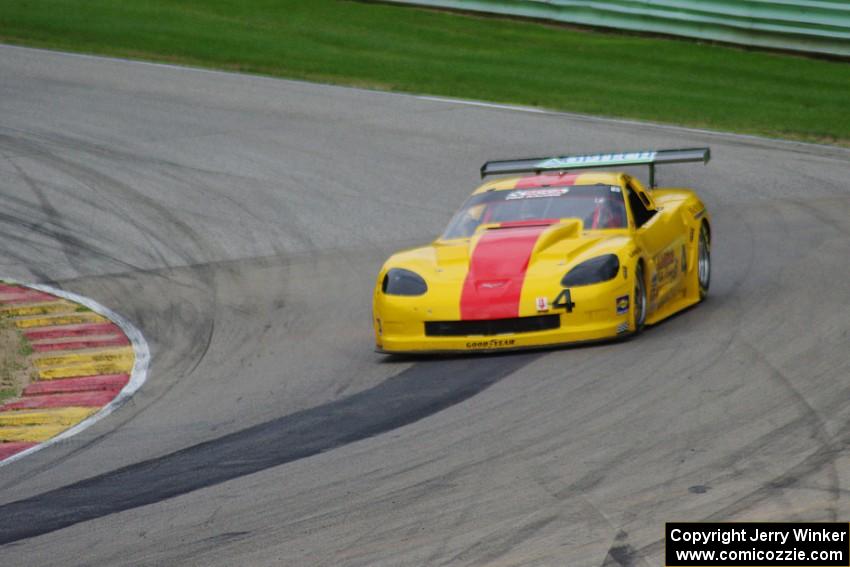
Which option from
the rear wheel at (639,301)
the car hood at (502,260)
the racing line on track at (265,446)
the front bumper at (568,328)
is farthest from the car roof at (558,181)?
the racing line on track at (265,446)

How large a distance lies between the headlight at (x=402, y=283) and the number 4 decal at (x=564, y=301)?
946mm

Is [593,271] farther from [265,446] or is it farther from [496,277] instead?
[265,446]

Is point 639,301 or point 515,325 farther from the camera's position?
point 639,301

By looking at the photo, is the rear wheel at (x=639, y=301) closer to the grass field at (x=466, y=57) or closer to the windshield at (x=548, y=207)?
the windshield at (x=548, y=207)

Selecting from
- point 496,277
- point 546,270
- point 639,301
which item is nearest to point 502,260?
point 496,277

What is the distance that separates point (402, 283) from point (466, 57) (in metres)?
15.5

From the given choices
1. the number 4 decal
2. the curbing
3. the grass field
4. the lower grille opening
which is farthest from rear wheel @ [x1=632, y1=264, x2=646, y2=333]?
the grass field

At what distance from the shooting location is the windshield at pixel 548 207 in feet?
37.0

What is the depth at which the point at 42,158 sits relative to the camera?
1836 cm

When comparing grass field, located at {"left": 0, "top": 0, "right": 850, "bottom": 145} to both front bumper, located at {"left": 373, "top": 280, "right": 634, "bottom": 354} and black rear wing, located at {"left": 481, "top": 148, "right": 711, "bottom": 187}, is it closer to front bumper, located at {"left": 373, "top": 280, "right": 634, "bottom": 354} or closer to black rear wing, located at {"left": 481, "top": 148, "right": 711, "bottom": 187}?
black rear wing, located at {"left": 481, "top": 148, "right": 711, "bottom": 187}

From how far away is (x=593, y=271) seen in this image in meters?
10.2

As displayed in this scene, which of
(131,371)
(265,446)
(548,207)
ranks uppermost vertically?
(548,207)

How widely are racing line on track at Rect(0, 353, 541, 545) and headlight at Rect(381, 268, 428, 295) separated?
0.59 meters

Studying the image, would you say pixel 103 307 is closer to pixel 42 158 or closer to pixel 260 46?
pixel 42 158
